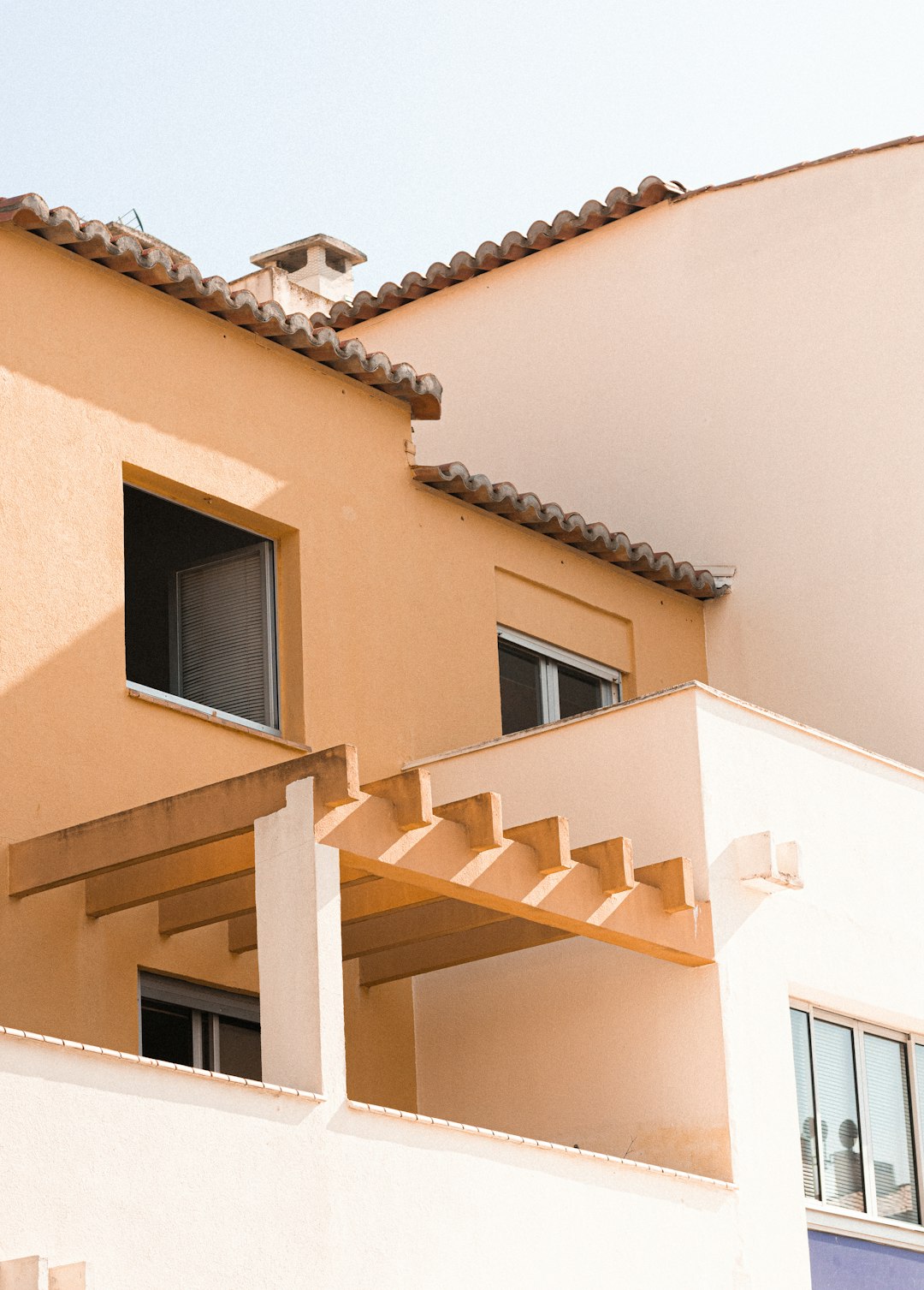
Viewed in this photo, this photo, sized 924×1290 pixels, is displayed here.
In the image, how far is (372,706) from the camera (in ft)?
42.4

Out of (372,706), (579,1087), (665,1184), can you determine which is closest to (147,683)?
(372,706)

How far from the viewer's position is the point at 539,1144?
9.82 m

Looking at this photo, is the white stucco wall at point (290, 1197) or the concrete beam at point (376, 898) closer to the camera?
the white stucco wall at point (290, 1197)

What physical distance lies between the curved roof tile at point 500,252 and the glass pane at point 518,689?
4524 millimetres

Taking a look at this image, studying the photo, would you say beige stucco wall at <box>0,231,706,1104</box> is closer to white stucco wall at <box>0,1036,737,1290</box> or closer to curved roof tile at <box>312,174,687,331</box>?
white stucco wall at <box>0,1036,737,1290</box>

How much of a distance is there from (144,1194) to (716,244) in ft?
35.2

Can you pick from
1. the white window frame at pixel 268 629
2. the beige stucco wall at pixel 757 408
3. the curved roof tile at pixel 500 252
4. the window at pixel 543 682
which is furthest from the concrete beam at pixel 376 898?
the curved roof tile at pixel 500 252

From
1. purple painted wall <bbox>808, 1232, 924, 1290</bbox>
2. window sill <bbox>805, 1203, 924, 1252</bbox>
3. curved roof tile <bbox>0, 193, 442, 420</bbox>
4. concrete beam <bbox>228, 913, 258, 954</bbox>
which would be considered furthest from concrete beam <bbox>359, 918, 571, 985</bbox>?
curved roof tile <bbox>0, 193, 442, 420</bbox>

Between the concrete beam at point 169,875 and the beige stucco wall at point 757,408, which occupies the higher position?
the beige stucco wall at point 757,408

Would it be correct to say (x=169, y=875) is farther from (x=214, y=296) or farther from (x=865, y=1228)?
(x=865, y=1228)

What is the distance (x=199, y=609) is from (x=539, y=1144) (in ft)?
14.4

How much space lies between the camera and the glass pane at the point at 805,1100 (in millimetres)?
11562

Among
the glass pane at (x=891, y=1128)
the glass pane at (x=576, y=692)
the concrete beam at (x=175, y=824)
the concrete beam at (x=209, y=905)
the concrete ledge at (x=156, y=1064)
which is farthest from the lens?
the glass pane at (x=576, y=692)

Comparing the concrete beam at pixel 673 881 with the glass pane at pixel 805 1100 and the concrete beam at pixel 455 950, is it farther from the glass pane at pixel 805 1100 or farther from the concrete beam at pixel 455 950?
the glass pane at pixel 805 1100
